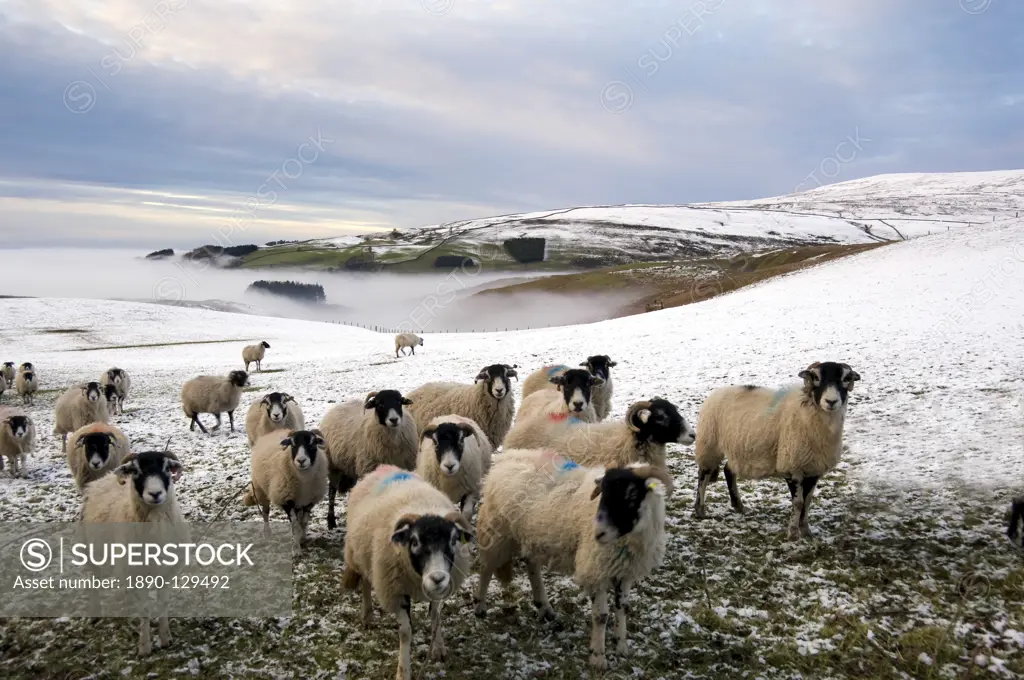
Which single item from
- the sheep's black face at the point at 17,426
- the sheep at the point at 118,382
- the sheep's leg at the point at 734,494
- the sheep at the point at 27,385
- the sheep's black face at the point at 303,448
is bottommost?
the sheep at the point at 27,385

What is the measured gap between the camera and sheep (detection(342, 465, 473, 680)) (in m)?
5.75

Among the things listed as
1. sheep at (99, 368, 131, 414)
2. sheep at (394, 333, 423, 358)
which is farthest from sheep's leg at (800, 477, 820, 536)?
sheep at (394, 333, 423, 358)

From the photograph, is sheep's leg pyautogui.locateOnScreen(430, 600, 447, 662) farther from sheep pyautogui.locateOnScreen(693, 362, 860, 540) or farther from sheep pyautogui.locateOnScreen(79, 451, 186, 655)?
sheep pyautogui.locateOnScreen(693, 362, 860, 540)

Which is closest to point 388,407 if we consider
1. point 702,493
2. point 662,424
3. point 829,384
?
point 662,424

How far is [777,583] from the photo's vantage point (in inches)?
297

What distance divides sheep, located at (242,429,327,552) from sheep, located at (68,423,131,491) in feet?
9.06

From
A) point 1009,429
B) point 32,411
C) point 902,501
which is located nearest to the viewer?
point 902,501

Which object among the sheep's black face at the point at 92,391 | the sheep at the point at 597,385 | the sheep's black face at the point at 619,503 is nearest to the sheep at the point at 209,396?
the sheep's black face at the point at 92,391

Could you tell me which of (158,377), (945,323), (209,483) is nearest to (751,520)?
(209,483)

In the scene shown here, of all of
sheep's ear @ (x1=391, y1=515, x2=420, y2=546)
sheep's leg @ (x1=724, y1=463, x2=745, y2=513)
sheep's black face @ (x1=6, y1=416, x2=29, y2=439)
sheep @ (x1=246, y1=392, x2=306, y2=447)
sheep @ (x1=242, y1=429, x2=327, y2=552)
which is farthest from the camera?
sheep's black face @ (x1=6, y1=416, x2=29, y2=439)

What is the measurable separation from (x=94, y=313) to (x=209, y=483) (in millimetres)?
57568

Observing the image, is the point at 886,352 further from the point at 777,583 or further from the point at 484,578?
the point at 484,578

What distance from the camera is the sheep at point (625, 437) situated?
852cm

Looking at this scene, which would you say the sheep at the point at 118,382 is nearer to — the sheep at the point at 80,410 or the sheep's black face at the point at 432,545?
the sheep at the point at 80,410
